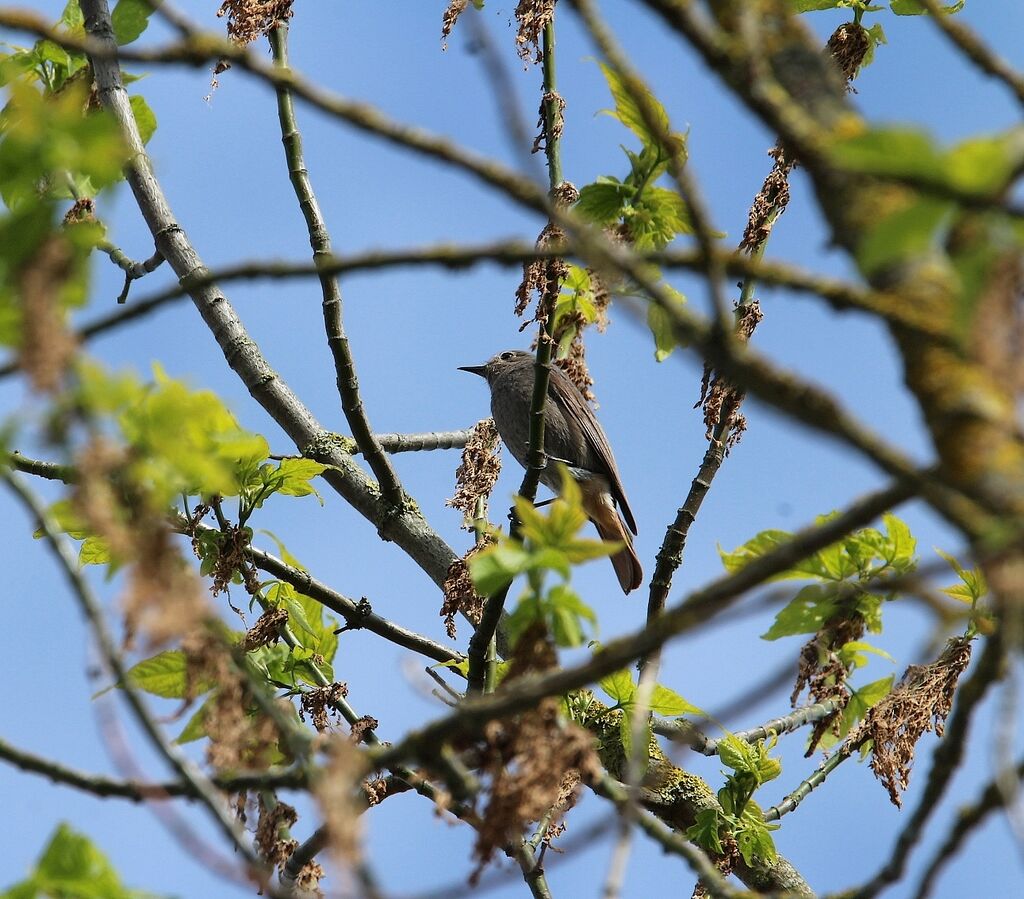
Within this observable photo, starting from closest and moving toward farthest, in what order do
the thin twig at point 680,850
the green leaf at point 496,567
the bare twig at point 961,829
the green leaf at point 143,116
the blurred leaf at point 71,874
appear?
the bare twig at point 961,829 → the blurred leaf at point 71,874 → the green leaf at point 496,567 → the thin twig at point 680,850 → the green leaf at point 143,116

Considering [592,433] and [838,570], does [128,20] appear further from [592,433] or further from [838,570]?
[592,433]

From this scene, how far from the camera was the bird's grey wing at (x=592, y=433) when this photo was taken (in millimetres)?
8266

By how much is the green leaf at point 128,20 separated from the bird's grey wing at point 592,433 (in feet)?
13.7

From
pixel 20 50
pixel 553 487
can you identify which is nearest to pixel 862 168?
pixel 20 50

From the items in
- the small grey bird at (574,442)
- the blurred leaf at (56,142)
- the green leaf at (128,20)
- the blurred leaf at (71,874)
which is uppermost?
the small grey bird at (574,442)

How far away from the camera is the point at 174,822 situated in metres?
1.69

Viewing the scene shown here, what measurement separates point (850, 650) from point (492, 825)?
2.13 meters

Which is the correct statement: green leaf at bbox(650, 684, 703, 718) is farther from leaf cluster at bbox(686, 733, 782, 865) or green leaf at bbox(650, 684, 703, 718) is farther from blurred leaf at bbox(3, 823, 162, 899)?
blurred leaf at bbox(3, 823, 162, 899)

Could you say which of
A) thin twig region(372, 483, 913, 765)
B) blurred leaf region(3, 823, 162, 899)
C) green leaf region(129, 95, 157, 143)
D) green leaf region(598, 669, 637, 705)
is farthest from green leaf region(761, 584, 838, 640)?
green leaf region(129, 95, 157, 143)

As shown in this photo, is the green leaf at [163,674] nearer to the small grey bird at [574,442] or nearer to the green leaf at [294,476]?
the green leaf at [294,476]

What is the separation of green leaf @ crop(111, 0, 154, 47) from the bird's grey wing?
4.18m

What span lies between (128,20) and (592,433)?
14.9 feet

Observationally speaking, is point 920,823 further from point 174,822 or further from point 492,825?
point 174,822

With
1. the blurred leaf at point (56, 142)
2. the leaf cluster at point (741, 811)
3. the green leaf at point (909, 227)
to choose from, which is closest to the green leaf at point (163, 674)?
the blurred leaf at point (56, 142)
